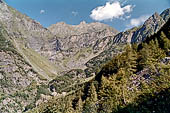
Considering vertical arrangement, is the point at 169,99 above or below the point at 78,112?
below

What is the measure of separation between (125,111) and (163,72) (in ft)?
46.6

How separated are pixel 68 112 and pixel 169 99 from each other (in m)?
76.6

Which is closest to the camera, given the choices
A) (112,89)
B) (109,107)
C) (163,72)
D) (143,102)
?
(163,72)

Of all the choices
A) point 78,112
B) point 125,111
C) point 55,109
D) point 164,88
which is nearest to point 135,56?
point 78,112

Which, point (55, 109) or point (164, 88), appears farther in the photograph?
point (55, 109)

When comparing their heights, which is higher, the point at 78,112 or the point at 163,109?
the point at 78,112

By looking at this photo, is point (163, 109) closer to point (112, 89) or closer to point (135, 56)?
point (112, 89)

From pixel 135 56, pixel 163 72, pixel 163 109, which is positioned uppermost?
pixel 135 56

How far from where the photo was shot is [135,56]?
7850cm

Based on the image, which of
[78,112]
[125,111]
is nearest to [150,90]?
[125,111]

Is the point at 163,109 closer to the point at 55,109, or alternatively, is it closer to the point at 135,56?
the point at 135,56

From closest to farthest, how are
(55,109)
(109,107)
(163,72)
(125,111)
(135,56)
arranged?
(163,72) < (125,111) < (109,107) < (135,56) < (55,109)

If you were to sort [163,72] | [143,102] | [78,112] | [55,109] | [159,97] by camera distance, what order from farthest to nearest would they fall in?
[55,109] → [78,112] → [143,102] → [159,97] → [163,72]

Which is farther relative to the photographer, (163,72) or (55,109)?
(55,109)
